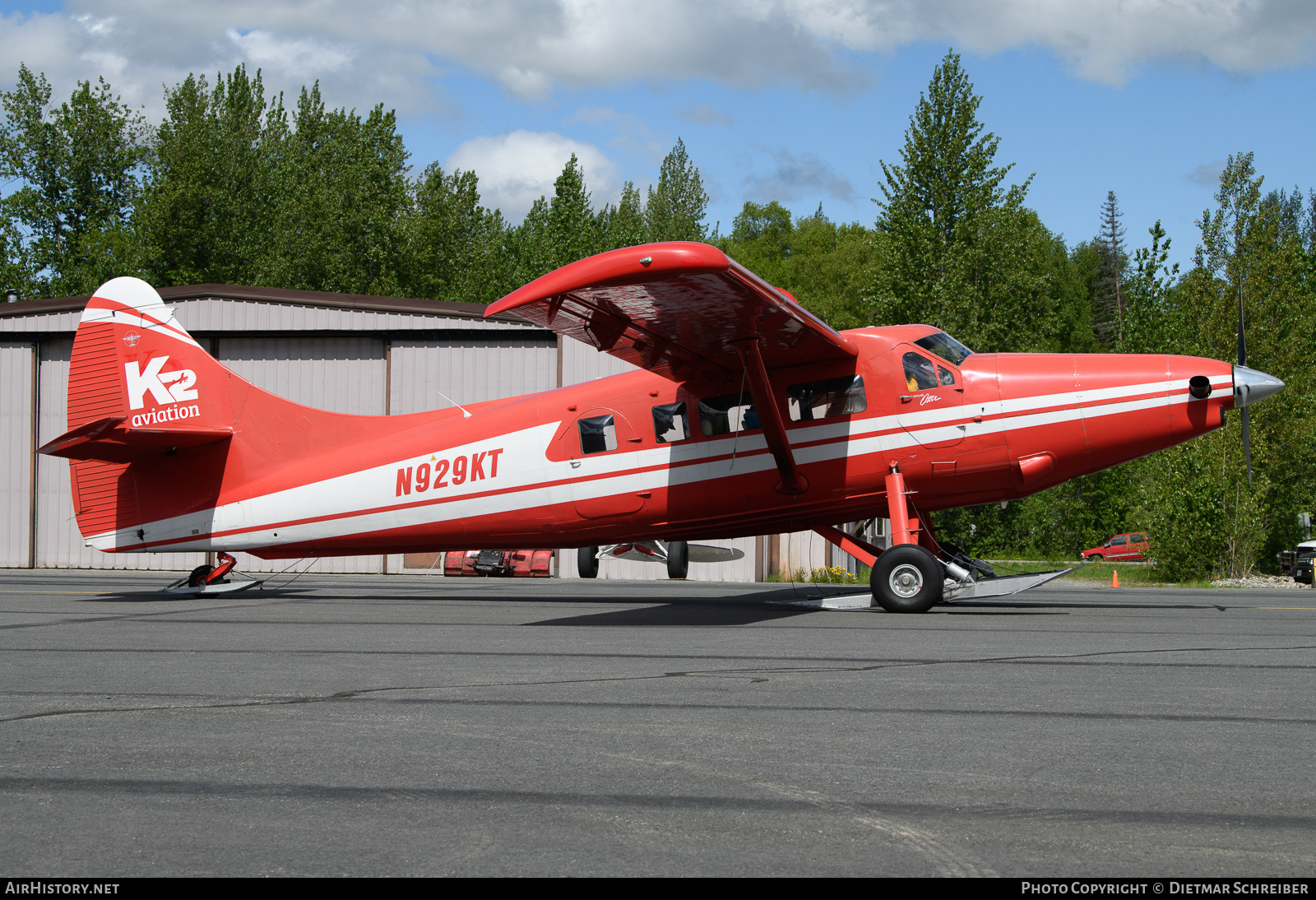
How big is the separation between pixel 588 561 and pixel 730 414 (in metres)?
3.88

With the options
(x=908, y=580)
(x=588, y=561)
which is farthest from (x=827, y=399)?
(x=588, y=561)

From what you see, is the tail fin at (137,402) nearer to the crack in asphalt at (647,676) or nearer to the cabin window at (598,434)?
the cabin window at (598,434)

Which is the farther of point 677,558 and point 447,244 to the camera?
point 447,244

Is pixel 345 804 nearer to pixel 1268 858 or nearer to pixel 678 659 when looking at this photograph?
pixel 1268 858

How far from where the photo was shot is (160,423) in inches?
600

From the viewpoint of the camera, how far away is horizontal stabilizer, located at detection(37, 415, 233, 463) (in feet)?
46.3

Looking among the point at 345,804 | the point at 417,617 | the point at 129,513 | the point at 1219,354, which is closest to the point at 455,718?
the point at 345,804

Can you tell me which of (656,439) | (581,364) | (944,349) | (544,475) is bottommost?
(544,475)

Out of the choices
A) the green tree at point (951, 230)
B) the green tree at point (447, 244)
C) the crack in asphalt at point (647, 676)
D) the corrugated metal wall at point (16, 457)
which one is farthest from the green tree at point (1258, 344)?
the green tree at point (447, 244)

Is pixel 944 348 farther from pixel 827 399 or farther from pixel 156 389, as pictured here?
pixel 156 389

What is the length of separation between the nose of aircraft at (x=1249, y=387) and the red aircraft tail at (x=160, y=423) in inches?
442

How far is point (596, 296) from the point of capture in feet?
36.0

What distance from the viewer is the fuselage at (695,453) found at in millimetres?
12383

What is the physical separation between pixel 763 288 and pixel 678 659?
4.37 m
